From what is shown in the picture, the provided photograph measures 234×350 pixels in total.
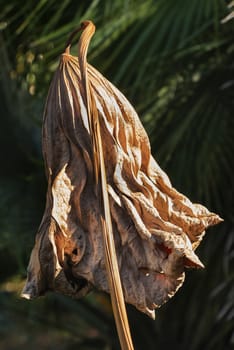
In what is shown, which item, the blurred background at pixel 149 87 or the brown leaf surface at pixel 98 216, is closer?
the brown leaf surface at pixel 98 216

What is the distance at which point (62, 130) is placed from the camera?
1546 millimetres

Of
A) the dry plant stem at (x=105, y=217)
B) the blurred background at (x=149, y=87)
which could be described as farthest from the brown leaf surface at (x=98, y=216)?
the blurred background at (x=149, y=87)

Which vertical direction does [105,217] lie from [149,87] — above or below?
above

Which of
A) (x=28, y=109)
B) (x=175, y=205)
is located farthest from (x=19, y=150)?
(x=175, y=205)

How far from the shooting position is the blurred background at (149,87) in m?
4.00

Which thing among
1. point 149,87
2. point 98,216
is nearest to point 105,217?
point 98,216

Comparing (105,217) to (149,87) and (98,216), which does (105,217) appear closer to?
(98,216)

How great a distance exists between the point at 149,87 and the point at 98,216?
2675mm

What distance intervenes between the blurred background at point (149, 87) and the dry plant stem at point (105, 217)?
7.48 feet

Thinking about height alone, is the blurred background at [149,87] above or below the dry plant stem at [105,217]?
below

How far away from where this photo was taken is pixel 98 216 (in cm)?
149

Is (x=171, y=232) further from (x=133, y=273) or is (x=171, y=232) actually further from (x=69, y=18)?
(x=69, y=18)

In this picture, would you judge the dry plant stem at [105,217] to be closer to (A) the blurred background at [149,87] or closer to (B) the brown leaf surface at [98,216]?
(B) the brown leaf surface at [98,216]

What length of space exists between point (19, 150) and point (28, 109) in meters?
0.59
